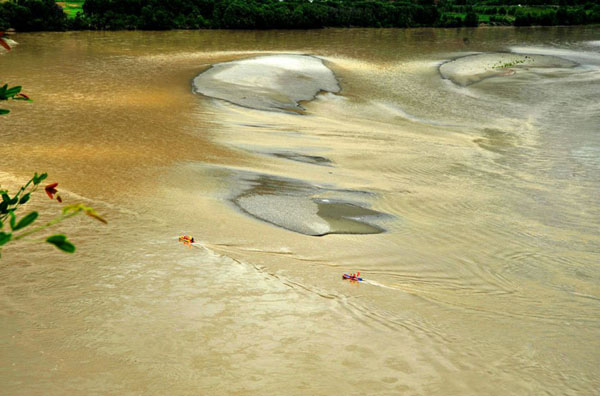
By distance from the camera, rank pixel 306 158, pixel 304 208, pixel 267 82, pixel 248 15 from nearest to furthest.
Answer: pixel 304 208 → pixel 306 158 → pixel 267 82 → pixel 248 15

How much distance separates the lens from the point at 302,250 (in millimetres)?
6559

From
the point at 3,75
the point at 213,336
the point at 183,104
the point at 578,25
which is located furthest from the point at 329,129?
the point at 578,25

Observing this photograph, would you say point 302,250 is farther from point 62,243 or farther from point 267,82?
point 267,82

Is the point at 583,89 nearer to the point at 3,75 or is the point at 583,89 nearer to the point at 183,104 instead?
the point at 183,104

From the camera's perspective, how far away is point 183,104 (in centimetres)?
1377

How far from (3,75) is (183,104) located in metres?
5.98

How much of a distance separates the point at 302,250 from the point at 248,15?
27.2m

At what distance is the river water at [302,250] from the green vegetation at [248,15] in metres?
14.2

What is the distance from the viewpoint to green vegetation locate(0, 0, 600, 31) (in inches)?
1092

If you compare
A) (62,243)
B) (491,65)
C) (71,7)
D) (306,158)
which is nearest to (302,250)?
(306,158)

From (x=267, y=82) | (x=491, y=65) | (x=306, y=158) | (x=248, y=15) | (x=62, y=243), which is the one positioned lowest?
(x=306, y=158)

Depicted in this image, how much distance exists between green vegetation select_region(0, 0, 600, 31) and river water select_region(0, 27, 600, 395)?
14.2m

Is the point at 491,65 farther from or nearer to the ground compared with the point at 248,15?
nearer to the ground

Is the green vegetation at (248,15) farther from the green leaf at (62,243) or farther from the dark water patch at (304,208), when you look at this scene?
the green leaf at (62,243)
